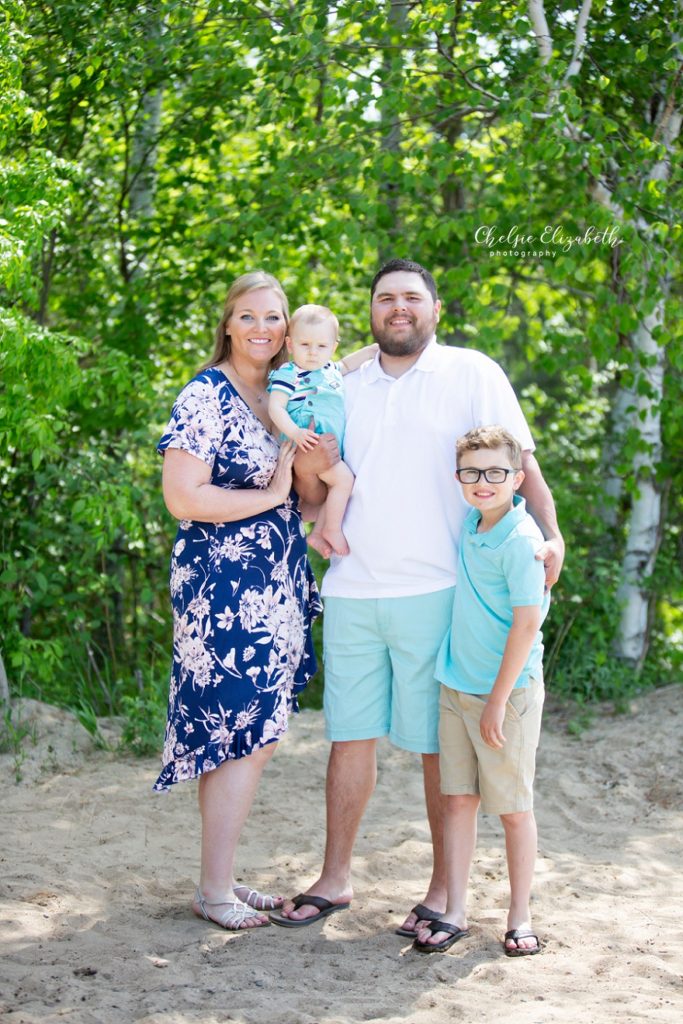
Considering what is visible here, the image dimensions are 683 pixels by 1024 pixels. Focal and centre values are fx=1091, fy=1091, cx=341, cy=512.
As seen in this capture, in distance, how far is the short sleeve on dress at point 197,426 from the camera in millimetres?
3303

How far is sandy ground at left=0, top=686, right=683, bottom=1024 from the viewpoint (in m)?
2.84

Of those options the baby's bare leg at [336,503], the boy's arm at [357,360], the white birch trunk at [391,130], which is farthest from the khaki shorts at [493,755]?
the white birch trunk at [391,130]

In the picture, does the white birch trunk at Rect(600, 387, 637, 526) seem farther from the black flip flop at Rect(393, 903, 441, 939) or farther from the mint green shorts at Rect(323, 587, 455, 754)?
the black flip flop at Rect(393, 903, 441, 939)

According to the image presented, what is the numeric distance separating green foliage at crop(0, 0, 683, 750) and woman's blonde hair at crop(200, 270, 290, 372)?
4.15 ft

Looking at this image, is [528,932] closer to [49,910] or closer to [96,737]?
[49,910]

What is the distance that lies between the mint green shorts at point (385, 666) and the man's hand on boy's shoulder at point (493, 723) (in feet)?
0.81

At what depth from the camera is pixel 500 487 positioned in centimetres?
309

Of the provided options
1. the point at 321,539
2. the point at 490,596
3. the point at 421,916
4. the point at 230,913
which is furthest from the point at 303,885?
the point at 490,596

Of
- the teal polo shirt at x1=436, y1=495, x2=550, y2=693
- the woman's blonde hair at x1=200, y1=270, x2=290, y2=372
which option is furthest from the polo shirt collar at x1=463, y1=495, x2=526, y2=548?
the woman's blonde hair at x1=200, y1=270, x2=290, y2=372

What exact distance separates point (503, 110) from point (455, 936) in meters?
3.78

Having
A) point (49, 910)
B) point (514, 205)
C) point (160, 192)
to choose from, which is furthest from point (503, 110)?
point (49, 910)

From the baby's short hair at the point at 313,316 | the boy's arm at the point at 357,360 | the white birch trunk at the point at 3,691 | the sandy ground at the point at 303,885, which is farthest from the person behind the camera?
the white birch trunk at the point at 3,691

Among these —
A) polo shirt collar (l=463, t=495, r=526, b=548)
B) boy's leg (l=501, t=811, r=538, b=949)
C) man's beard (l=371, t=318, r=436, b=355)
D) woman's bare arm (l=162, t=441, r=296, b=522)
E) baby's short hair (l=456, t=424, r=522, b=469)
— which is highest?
man's beard (l=371, t=318, r=436, b=355)

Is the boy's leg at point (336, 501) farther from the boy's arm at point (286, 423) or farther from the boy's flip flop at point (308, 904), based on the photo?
the boy's flip flop at point (308, 904)
